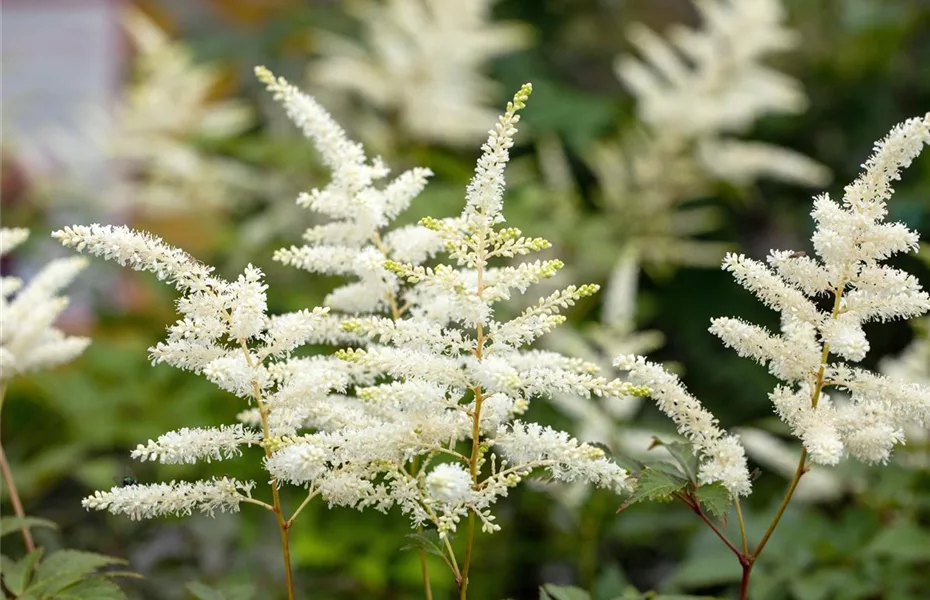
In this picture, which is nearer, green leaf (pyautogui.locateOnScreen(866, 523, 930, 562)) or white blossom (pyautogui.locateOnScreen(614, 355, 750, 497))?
white blossom (pyautogui.locateOnScreen(614, 355, 750, 497))

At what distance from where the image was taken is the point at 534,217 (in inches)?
85.6

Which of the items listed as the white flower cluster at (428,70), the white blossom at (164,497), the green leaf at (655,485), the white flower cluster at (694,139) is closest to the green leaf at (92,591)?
the white blossom at (164,497)

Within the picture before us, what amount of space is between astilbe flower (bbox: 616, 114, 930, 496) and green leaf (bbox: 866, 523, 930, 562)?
2.34 ft

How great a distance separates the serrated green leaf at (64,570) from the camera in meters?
0.84

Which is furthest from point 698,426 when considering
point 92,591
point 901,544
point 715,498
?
point 901,544

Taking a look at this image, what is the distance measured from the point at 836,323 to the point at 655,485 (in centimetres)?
19

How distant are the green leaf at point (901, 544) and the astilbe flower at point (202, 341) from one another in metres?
1.03

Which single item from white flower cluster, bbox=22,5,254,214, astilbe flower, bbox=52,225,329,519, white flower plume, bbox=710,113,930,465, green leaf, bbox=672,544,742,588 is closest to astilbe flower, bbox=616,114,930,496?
white flower plume, bbox=710,113,930,465

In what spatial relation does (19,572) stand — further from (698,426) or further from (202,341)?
(698,426)

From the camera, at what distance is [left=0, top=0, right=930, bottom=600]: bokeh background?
1744mm

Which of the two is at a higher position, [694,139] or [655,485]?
[694,139]

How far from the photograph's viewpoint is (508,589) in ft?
6.58

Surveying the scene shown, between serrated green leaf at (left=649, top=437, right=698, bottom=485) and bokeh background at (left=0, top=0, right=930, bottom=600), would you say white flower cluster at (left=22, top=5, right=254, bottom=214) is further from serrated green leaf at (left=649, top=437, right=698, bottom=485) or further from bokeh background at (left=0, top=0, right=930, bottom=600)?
serrated green leaf at (left=649, top=437, right=698, bottom=485)

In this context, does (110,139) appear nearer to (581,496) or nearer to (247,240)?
(247,240)
